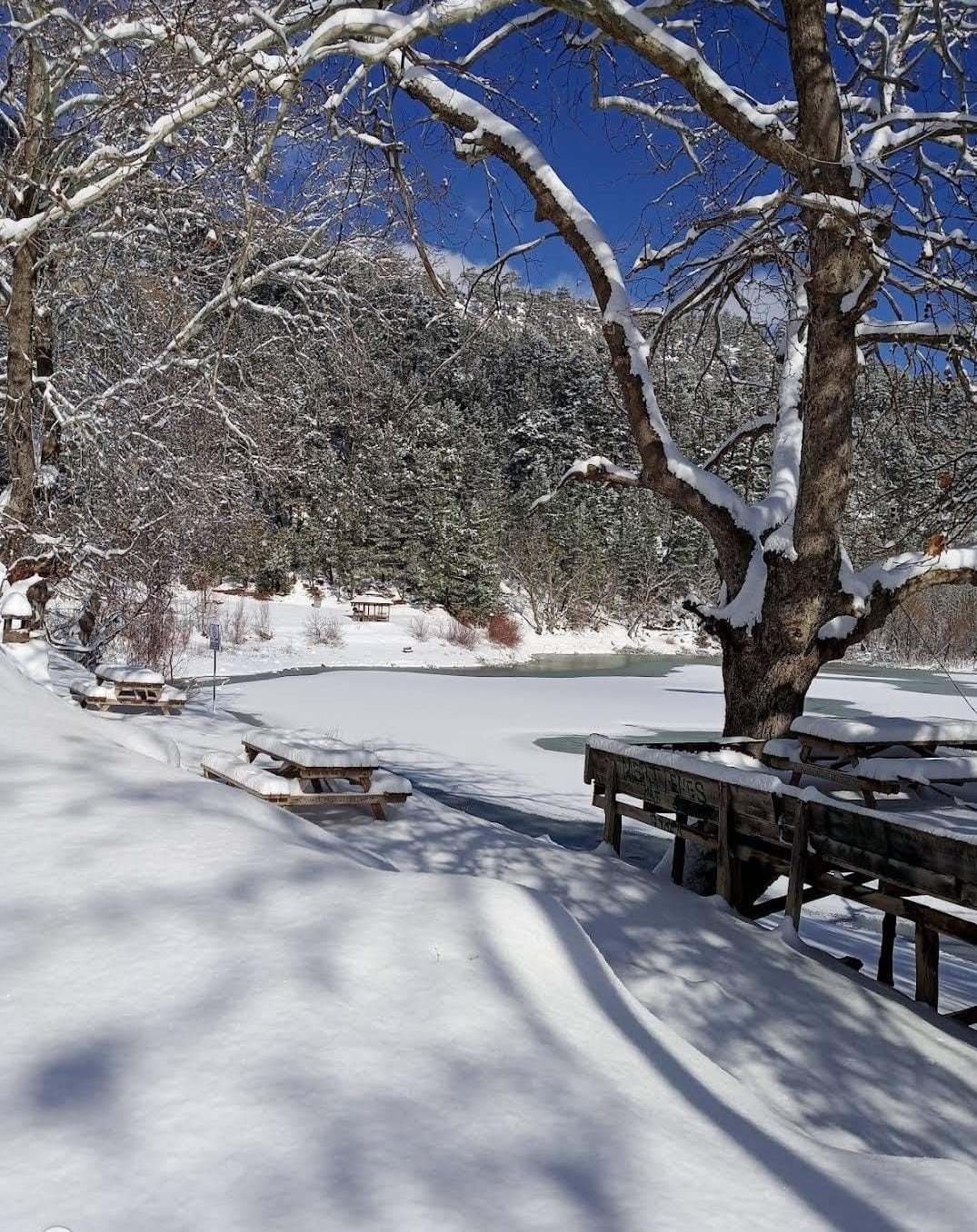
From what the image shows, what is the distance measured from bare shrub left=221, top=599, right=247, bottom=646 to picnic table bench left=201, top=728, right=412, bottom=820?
24717 mm

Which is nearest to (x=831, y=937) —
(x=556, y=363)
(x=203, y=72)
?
(x=556, y=363)

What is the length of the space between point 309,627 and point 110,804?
3352 cm

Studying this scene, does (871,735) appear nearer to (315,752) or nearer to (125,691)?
(315,752)

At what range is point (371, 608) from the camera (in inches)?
1672

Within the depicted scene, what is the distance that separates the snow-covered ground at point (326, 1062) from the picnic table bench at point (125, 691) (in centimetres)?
1057

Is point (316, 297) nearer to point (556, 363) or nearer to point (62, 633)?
point (556, 363)

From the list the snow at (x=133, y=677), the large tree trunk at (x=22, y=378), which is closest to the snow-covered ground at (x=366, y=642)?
the snow at (x=133, y=677)

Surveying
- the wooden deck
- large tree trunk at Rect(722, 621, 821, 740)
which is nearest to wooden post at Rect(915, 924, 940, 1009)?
the wooden deck

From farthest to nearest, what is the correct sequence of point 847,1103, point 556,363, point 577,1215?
point 556,363 < point 847,1103 < point 577,1215

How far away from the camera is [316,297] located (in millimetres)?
12016

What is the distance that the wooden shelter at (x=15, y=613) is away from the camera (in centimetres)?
854

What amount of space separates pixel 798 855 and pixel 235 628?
29.5 m

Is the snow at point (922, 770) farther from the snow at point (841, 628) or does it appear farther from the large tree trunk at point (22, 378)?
the large tree trunk at point (22, 378)

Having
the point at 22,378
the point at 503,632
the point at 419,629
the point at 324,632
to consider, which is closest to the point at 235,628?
the point at 324,632
